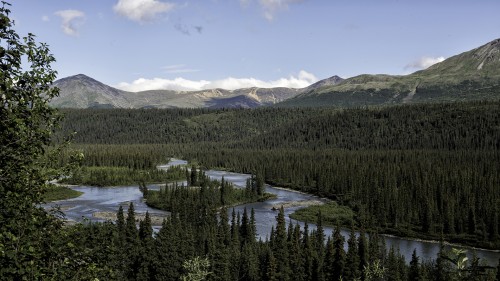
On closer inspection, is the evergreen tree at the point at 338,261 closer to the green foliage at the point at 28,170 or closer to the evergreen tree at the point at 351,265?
the evergreen tree at the point at 351,265

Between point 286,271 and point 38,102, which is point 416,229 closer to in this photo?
point 286,271

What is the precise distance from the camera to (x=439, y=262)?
9388 cm

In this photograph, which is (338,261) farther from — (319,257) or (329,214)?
(329,214)

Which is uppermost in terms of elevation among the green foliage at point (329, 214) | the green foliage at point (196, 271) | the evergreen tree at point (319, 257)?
the green foliage at point (196, 271)

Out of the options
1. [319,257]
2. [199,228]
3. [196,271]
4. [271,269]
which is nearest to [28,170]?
[196,271]

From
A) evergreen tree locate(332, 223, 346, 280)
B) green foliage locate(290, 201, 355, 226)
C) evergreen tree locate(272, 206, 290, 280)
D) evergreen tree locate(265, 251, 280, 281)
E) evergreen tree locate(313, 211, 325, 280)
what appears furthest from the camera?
green foliage locate(290, 201, 355, 226)

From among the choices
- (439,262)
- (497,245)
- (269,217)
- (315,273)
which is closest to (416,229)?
(497,245)

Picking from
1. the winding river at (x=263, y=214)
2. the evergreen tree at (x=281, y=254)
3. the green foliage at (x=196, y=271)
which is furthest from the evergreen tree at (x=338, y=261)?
the green foliage at (x=196, y=271)

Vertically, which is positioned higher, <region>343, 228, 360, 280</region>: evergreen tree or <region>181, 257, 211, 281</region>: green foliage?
<region>181, 257, 211, 281</region>: green foliage

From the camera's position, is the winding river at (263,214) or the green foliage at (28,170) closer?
the green foliage at (28,170)

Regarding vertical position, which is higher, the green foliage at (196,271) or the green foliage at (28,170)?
the green foliage at (28,170)

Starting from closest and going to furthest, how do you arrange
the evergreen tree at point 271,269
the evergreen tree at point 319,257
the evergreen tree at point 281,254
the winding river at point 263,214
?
1. the evergreen tree at point 271,269
2. the evergreen tree at point 281,254
3. the evergreen tree at point 319,257
4. the winding river at point 263,214

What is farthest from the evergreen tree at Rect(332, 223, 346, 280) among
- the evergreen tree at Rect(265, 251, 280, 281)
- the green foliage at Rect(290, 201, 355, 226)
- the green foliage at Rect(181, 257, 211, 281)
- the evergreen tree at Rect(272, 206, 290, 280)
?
the green foliage at Rect(181, 257, 211, 281)

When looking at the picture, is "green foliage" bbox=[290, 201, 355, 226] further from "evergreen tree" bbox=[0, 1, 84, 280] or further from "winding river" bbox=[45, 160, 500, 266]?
"evergreen tree" bbox=[0, 1, 84, 280]
